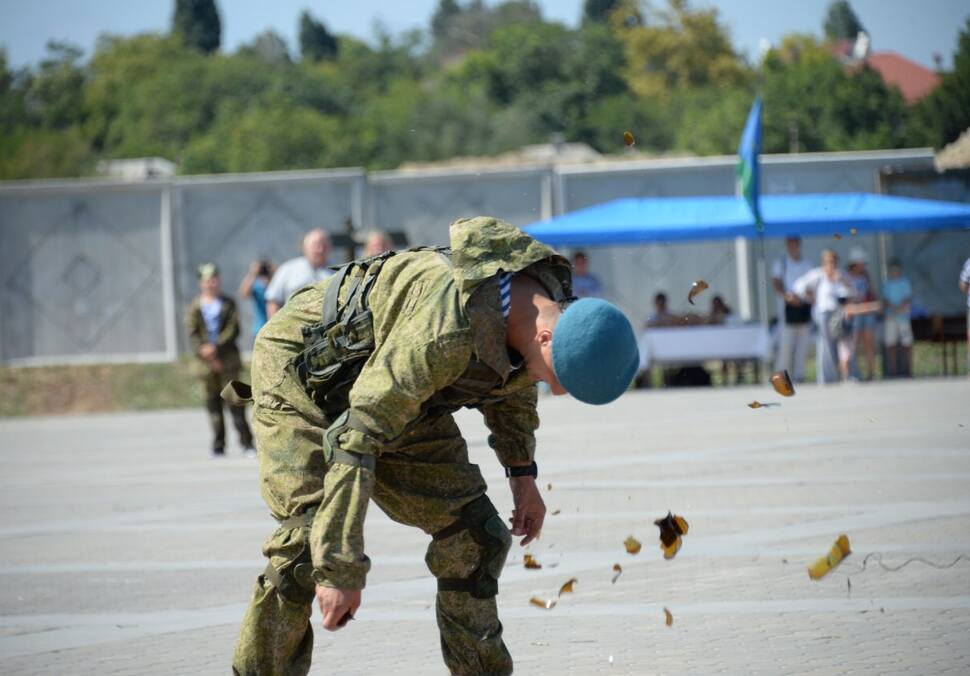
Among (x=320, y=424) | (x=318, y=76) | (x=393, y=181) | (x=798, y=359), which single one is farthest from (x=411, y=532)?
(x=318, y=76)

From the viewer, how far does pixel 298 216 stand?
78.0ft

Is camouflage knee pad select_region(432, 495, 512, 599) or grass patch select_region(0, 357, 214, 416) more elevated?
camouflage knee pad select_region(432, 495, 512, 599)

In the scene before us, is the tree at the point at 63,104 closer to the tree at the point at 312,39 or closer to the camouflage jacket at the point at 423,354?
the tree at the point at 312,39

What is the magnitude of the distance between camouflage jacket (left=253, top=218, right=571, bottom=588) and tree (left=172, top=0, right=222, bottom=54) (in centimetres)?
14390

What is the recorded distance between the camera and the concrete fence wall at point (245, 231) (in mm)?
23531

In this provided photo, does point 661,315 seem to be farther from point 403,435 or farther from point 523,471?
point 403,435

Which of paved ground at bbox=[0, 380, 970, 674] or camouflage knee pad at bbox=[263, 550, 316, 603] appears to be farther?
paved ground at bbox=[0, 380, 970, 674]

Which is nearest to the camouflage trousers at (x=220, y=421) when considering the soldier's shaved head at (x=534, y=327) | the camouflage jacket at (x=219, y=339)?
the camouflage jacket at (x=219, y=339)

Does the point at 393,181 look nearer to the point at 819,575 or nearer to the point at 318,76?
the point at 819,575

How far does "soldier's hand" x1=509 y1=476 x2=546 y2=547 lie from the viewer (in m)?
4.53

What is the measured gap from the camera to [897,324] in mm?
20844

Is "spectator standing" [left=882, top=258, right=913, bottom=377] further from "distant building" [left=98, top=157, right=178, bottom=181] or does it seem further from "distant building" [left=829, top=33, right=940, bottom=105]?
"distant building" [left=98, top=157, right=178, bottom=181]

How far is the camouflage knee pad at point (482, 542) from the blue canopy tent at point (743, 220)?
50.7ft

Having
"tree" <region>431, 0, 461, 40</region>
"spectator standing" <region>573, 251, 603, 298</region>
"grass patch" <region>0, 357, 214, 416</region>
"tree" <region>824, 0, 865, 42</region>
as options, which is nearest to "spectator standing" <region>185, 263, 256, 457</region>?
"spectator standing" <region>573, 251, 603, 298</region>
